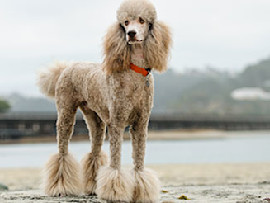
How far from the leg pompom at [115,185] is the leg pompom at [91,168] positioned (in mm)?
948

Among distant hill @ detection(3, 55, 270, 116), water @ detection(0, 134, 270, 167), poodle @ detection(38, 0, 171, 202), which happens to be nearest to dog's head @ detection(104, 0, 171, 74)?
poodle @ detection(38, 0, 171, 202)

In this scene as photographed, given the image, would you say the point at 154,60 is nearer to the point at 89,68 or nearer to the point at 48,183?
the point at 89,68

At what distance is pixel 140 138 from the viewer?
576 cm

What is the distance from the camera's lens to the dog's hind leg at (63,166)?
6449mm

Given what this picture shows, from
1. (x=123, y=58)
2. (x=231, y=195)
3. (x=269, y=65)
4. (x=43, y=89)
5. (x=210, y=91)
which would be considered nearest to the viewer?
(x=123, y=58)

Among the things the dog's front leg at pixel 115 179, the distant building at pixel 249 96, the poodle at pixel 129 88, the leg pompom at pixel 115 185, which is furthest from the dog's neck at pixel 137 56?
the distant building at pixel 249 96

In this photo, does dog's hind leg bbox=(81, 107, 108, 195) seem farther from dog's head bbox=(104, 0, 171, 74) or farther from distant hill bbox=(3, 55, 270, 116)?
distant hill bbox=(3, 55, 270, 116)

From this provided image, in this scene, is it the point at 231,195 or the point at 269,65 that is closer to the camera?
the point at 231,195

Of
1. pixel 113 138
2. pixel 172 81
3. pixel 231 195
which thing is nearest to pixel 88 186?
pixel 113 138

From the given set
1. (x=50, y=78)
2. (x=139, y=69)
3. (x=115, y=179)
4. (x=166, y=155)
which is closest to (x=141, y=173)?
(x=115, y=179)

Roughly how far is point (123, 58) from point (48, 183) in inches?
88.1

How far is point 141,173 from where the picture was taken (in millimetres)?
5750

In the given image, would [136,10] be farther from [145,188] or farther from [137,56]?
[145,188]

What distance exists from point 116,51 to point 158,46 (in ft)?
1.61
